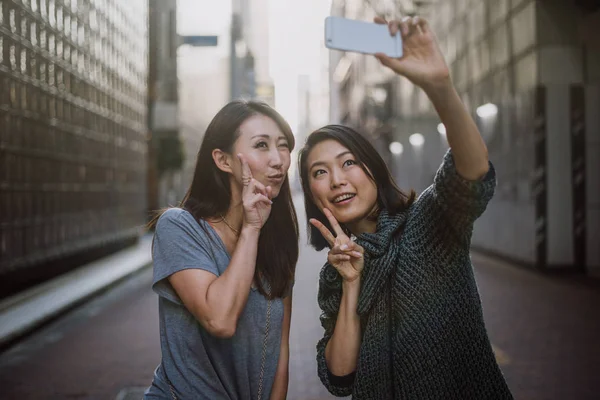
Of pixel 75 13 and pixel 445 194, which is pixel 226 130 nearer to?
pixel 445 194

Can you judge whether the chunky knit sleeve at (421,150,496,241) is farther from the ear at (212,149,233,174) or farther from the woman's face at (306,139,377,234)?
the ear at (212,149,233,174)

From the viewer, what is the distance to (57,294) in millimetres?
10055

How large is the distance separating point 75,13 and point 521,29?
9.41m

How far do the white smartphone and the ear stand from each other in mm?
758

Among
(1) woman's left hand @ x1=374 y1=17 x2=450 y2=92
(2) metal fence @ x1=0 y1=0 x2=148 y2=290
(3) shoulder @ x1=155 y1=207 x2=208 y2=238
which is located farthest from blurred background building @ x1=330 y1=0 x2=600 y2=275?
(1) woman's left hand @ x1=374 y1=17 x2=450 y2=92

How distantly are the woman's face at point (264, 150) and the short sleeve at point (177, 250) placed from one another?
27 centimetres

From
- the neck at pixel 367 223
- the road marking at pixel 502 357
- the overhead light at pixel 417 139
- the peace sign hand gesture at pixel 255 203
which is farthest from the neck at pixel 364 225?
the overhead light at pixel 417 139

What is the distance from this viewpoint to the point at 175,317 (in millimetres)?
2006

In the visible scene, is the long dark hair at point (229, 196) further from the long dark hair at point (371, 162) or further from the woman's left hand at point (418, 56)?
the woman's left hand at point (418, 56)

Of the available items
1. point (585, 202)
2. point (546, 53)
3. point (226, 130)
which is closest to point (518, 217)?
point (585, 202)

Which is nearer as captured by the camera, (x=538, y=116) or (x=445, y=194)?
(x=445, y=194)

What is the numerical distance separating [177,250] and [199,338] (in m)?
0.28

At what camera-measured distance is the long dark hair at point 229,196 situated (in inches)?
85.5

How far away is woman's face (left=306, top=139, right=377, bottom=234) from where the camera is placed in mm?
2109
